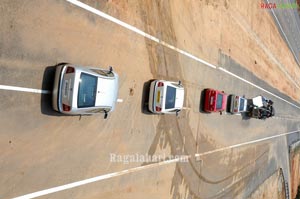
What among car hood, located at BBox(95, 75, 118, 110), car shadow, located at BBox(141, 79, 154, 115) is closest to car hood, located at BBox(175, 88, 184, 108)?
car shadow, located at BBox(141, 79, 154, 115)

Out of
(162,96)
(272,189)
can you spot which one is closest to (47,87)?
(162,96)

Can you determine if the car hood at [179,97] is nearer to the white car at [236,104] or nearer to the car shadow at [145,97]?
the car shadow at [145,97]

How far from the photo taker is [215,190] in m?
22.6

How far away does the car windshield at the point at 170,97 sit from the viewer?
15645 millimetres

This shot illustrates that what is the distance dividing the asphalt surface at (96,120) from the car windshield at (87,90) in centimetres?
94

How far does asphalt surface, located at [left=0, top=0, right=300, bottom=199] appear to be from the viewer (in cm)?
987

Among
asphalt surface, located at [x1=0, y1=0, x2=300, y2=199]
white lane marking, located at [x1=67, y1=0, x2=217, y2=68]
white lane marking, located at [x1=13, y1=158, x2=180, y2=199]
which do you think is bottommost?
white lane marking, located at [x1=13, y1=158, x2=180, y2=199]

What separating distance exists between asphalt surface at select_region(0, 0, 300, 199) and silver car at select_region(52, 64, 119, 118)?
1.36 feet

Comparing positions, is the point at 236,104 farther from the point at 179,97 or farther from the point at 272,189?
the point at 272,189

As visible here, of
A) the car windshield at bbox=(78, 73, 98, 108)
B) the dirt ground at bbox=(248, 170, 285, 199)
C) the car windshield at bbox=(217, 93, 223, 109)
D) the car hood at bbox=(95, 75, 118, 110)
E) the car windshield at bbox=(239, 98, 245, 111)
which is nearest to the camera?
the car windshield at bbox=(78, 73, 98, 108)

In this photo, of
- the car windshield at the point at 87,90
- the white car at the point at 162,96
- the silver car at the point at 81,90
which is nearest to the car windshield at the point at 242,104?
the white car at the point at 162,96

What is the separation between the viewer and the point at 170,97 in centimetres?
1582

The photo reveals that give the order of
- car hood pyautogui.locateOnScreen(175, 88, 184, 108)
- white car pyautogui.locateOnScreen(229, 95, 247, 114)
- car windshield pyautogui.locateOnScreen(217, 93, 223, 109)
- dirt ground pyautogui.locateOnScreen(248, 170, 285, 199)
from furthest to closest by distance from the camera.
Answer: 1. dirt ground pyautogui.locateOnScreen(248, 170, 285, 199)
2. white car pyautogui.locateOnScreen(229, 95, 247, 114)
3. car windshield pyautogui.locateOnScreen(217, 93, 223, 109)
4. car hood pyautogui.locateOnScreen(175, 88, 184, 108)

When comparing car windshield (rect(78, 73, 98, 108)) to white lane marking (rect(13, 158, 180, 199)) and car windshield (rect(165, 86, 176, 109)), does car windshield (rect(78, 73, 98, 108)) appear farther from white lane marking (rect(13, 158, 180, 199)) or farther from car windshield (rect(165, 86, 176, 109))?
car windshield (rect(165, 86, 176, 109))
